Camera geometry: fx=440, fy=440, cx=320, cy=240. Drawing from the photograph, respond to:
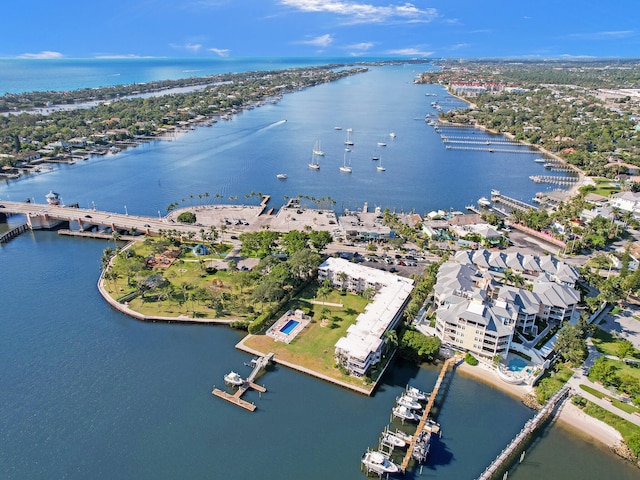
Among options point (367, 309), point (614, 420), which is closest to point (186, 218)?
point (367, 309)

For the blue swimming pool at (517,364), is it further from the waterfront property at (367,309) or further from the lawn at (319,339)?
the lawn at (319,339)

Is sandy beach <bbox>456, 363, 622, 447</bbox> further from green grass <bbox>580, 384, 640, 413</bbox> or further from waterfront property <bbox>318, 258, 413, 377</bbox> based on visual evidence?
waterfront property <bbox>318, 258, 413, 377</bbox>

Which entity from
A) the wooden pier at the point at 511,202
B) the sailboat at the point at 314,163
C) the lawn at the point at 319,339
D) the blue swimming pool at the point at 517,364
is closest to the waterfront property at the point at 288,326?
the lawn at the point at 319,339

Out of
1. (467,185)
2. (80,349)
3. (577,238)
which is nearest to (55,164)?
(80,349)

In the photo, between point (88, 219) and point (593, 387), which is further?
point (88, 219)

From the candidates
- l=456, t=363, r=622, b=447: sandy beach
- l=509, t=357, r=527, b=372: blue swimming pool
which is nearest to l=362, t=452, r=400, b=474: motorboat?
l=456, t=363, r=622, b=447: sandy beach

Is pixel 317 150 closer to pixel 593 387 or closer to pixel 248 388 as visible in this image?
pixel 248 388

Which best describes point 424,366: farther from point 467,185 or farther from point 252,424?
point 467,185
